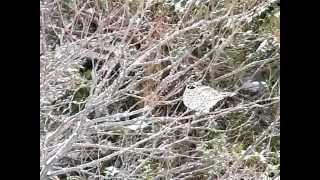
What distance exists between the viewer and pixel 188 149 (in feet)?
4.67

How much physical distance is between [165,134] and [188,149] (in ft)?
0.33

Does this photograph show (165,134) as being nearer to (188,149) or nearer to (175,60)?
(188,149)

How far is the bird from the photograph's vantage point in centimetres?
142

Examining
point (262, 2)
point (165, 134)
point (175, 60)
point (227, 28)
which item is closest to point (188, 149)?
point (165, 134)

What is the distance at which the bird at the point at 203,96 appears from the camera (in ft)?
4.65

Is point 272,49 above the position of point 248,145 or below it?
above

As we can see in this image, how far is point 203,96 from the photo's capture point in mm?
1418
